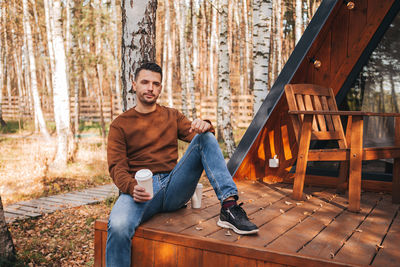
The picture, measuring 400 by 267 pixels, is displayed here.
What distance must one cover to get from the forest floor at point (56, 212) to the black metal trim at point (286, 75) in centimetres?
199

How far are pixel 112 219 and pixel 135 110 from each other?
32.5 inches

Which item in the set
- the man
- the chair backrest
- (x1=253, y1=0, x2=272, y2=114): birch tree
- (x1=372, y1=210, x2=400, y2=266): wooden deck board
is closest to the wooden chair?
the chair backrest

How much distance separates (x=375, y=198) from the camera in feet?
11.2

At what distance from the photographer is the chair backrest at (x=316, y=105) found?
11.1 feet

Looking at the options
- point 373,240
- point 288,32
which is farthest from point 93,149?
point 288,32

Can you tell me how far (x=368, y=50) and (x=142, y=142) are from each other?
3016mm

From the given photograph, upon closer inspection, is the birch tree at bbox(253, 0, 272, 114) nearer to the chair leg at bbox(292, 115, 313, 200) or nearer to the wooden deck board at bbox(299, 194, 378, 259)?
the chair leg at bbox(292, 115, 313, 200)

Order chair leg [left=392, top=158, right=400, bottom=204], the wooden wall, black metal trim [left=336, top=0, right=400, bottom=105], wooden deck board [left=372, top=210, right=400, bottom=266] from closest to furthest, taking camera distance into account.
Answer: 1. wooden deck board [left=372, top=210, right=400, bottom=266]
2. chair leg [left=392, top=158, right=400, bottom=204]
3. the wooden wall
4. black metal trim [left=336, top=0, right=400, bottom=105]

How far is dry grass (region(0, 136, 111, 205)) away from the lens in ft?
19.8

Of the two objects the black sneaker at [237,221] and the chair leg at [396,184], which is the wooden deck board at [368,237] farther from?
the black sneaker at [237,221]

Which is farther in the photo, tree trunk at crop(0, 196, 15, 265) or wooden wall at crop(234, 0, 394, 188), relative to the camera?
wooden wall at crop(234, 0, 394, 188)

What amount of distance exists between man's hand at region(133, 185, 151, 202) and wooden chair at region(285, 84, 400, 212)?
1.58 meters

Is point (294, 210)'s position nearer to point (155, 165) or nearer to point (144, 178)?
point (155, 165)

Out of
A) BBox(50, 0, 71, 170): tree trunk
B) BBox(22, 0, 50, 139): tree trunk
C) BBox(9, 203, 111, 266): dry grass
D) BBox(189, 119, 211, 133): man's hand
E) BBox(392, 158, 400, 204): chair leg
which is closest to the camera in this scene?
BBox(189, 119, 211, 133): man's hand
